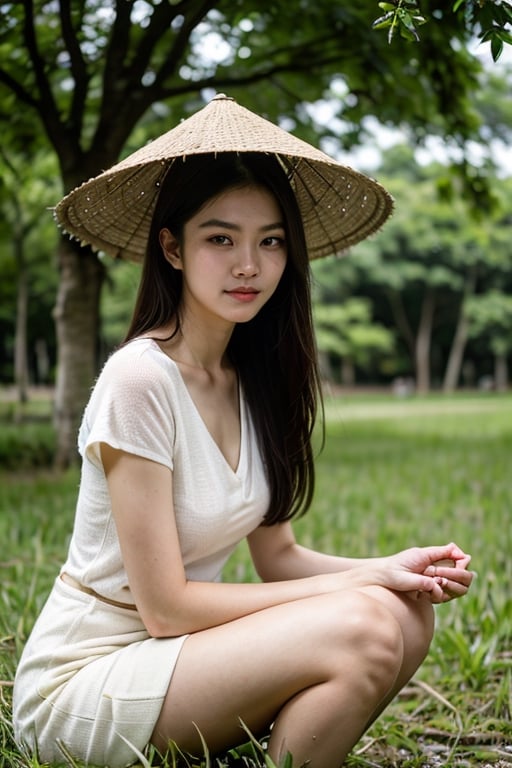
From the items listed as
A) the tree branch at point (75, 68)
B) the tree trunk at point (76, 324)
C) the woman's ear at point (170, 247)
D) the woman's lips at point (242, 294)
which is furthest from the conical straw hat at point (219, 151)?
the tree trunk at point (76, 324)

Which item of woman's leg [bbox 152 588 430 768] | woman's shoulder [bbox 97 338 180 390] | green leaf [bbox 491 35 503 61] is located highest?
green leaf [bbox 491 35 503 61]

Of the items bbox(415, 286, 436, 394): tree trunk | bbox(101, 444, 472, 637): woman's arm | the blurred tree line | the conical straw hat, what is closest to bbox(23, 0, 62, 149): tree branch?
the blurred tree line

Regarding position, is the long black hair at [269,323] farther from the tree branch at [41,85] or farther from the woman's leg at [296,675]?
the tree branch at [41,85]

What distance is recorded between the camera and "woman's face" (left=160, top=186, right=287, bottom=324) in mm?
2014

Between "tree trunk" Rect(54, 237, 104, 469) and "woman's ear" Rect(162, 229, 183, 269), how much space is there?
175 inches

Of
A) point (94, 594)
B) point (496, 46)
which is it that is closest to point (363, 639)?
point (94, 594)

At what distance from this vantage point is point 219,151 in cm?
192

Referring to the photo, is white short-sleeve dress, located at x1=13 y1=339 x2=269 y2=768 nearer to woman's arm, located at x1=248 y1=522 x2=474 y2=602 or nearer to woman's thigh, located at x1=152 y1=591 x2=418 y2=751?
woman's thigh, located at x1=152 y1=591 x2=418 y2=751

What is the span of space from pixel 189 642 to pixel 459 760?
0.94 metres

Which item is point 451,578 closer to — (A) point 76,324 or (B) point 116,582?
(B) point 116,582

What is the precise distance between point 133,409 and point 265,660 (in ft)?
1.82

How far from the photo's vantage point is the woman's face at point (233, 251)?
2014mm

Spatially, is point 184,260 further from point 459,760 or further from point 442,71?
point 442,71

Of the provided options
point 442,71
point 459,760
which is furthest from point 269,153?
point 442,71
